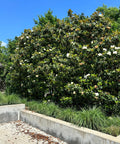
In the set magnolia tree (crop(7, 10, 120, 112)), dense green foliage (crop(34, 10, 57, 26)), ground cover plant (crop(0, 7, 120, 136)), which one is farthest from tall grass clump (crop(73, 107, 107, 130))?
dense green foliage (crop(34, 10, 57, 26))

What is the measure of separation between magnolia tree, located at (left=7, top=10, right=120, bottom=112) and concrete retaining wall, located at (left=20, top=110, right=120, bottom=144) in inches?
44.0

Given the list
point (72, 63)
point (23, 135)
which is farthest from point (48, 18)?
point (23, 135)

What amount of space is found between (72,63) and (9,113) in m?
3.10

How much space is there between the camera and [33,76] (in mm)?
7434

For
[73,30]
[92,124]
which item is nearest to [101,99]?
[92,124]

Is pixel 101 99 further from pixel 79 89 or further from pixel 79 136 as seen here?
pixel 79 136

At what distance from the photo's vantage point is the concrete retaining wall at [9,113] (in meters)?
5.98

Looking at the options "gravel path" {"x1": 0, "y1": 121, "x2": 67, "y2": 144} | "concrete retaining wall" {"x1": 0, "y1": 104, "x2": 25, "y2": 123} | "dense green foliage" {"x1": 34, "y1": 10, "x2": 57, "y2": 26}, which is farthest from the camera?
"dense green foliage" {"x1": 34, "y1": 10, "x2": 57, "y2": 26}

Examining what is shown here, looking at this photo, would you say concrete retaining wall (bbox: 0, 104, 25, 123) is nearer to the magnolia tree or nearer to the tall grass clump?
the magnolia tree

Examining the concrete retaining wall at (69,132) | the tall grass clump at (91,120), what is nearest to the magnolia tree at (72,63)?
the tall grass clump at (91,120)

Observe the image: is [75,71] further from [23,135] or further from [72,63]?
[23,135]

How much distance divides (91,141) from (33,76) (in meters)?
4.46

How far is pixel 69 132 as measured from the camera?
13.8 ft

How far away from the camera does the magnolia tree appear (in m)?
5.11
